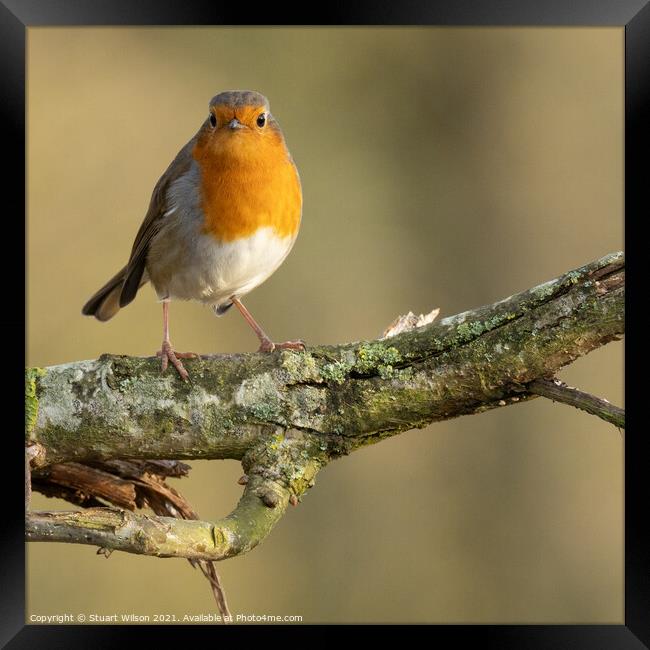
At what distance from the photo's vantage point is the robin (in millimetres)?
3771

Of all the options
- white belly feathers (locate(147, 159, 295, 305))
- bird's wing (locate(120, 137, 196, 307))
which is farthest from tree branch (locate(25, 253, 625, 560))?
bird's wing (locate(120, 137, 196, 307))

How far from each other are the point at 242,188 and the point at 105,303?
1234mm

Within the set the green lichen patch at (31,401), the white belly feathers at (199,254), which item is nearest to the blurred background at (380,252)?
the white belly feathers at (199,254)

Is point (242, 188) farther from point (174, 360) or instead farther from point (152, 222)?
point (174, 360)

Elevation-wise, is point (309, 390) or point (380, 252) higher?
point (380, 252)

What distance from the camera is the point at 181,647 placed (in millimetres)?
2643

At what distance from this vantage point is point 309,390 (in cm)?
298

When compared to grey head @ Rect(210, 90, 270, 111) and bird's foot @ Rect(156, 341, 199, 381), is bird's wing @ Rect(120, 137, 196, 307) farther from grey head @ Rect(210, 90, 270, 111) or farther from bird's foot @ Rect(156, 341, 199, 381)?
bird's foot @ Rect(156, 341, 199, 381)

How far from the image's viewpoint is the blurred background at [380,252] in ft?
17.6

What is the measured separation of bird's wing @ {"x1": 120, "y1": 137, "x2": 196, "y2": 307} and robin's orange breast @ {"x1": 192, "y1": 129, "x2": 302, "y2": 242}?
0.22m

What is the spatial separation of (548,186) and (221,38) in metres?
2.36
